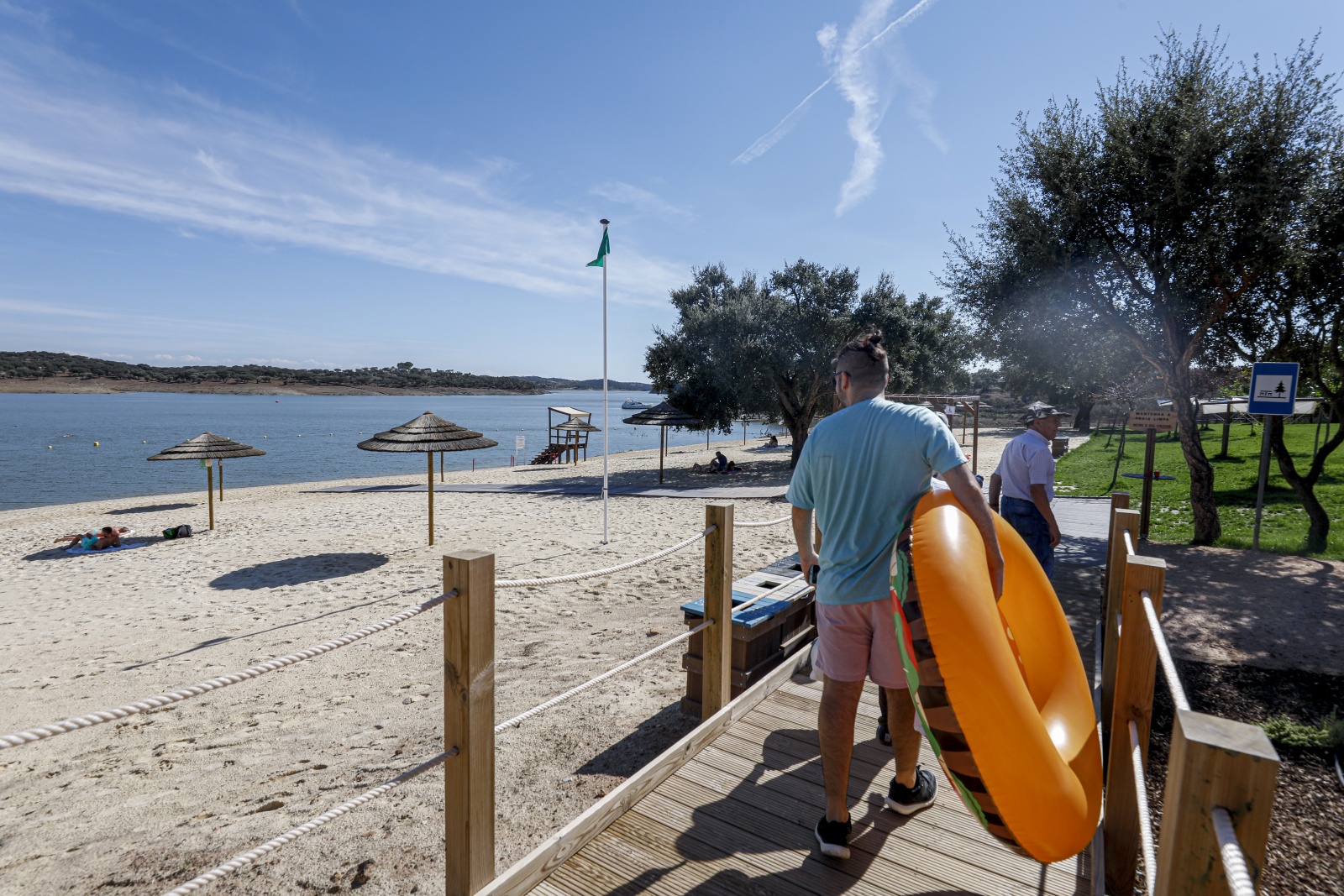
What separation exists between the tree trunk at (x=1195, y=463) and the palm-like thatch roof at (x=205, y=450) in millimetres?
→ 16238

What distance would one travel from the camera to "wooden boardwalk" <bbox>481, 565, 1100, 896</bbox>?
89.1 inches

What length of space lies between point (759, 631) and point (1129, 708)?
1.99 metres

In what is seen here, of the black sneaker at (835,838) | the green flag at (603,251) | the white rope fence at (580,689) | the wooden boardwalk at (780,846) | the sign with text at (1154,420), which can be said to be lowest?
the wooden boardwalk at (780,846)

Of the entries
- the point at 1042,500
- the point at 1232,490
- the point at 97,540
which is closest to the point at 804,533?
the point at 1042,500

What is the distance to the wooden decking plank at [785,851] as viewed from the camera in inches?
89.2

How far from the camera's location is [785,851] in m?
2.44

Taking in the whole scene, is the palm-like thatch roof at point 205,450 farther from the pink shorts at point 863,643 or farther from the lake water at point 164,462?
the pink shorts at point 863,643

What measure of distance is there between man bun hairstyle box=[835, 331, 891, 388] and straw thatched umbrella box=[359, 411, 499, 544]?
895cm

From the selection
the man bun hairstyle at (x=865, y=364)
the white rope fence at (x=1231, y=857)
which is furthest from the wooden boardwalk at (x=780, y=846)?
the man bun hairstyle at (x=865, y=364)

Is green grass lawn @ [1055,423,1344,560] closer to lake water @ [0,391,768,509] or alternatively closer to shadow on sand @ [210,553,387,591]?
shadow on sand @ [210,553,387,591]

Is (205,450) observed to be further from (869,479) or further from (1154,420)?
(1154,420)

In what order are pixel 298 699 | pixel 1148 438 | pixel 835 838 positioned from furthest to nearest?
pixel 1148 438, pixel 298 699, pixel 835 838

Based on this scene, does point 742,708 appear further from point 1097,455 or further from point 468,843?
point 1097,455

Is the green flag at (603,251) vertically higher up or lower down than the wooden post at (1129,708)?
higher up
